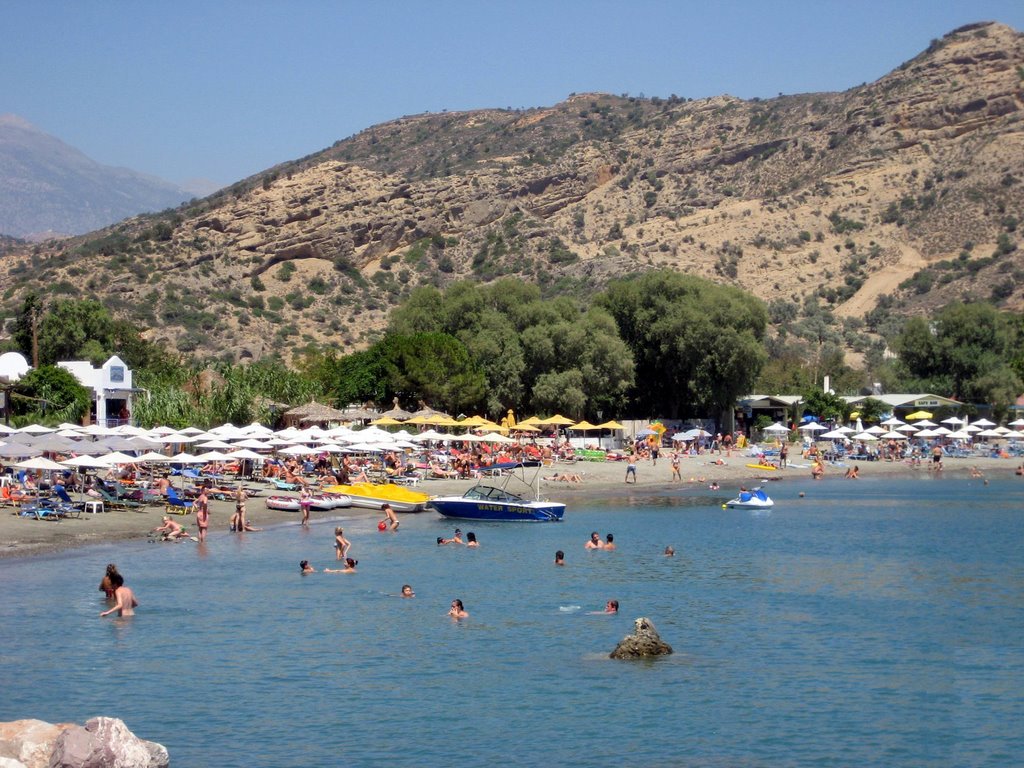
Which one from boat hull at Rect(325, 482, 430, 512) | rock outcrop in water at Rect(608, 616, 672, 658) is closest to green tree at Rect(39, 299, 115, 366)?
boat hull at Rect(325, 482, 430, 512)

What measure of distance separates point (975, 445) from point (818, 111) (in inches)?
3612

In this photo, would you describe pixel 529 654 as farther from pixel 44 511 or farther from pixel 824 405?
pixel 824 405

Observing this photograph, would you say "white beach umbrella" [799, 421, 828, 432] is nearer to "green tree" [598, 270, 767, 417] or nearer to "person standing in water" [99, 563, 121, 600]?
"green tree" [598, 270, 767, 417]

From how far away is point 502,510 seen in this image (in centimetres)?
4056

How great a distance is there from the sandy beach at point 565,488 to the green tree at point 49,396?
12.9 meters

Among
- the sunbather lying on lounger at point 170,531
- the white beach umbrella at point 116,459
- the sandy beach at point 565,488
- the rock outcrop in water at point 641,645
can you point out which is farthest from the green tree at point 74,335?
the rock outcrop in water at point 641,645

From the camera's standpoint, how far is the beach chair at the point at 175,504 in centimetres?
3812

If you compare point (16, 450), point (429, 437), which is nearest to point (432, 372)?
point (429, 437)

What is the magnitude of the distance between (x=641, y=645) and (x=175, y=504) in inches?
870

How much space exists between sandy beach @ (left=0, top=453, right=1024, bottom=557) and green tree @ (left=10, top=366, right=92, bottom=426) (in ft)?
42.4

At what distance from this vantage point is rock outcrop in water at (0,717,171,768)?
1275cm

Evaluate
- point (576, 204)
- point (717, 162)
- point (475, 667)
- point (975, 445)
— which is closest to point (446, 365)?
point (975, 445)

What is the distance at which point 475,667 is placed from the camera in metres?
20.3

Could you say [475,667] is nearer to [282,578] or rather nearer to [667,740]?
[667,740]
